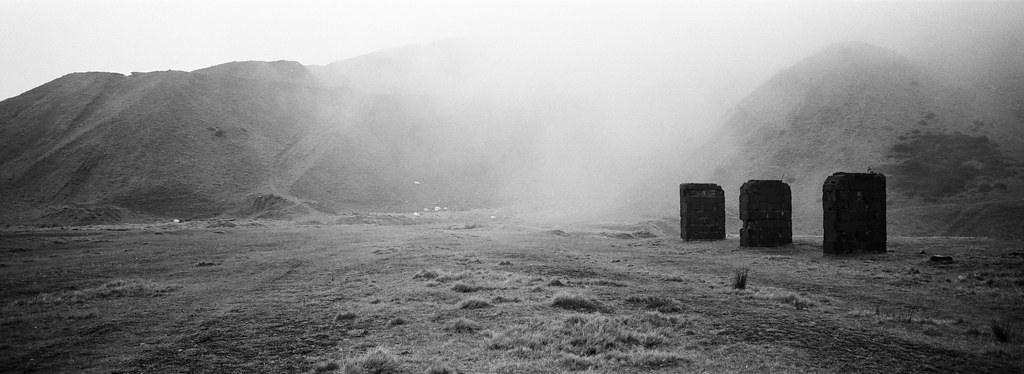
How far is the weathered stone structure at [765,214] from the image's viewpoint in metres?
22.7

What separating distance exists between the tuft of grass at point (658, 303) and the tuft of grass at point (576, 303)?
0.93 metres

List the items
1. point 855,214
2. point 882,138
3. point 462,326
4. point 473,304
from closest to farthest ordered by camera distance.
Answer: point 462,326 < point 473,304 < point 855,214 < point 882,138

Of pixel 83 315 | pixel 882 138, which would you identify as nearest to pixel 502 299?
pixel 83 315

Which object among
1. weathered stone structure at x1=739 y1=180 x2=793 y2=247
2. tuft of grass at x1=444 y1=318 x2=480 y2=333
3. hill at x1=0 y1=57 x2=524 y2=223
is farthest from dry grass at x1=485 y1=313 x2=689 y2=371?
hill at x1=0 y1=57 x2=524 y2=223

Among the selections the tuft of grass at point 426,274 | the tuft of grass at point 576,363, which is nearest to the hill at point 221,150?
the tuft of grass at point 426,274

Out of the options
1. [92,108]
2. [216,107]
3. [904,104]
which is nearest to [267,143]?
[216,107]

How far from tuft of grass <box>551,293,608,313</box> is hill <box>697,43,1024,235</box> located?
1437 inches

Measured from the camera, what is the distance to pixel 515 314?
30.4 ft

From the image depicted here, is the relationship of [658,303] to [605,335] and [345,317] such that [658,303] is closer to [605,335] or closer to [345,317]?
[605,335]

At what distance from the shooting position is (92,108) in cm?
6681

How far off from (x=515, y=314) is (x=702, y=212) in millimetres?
19915

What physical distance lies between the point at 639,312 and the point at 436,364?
4.41 metres

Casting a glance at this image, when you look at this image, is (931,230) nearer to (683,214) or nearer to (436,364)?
(683,214)

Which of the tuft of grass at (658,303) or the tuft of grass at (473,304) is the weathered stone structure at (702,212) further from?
the tuft of grass at (473,304)
